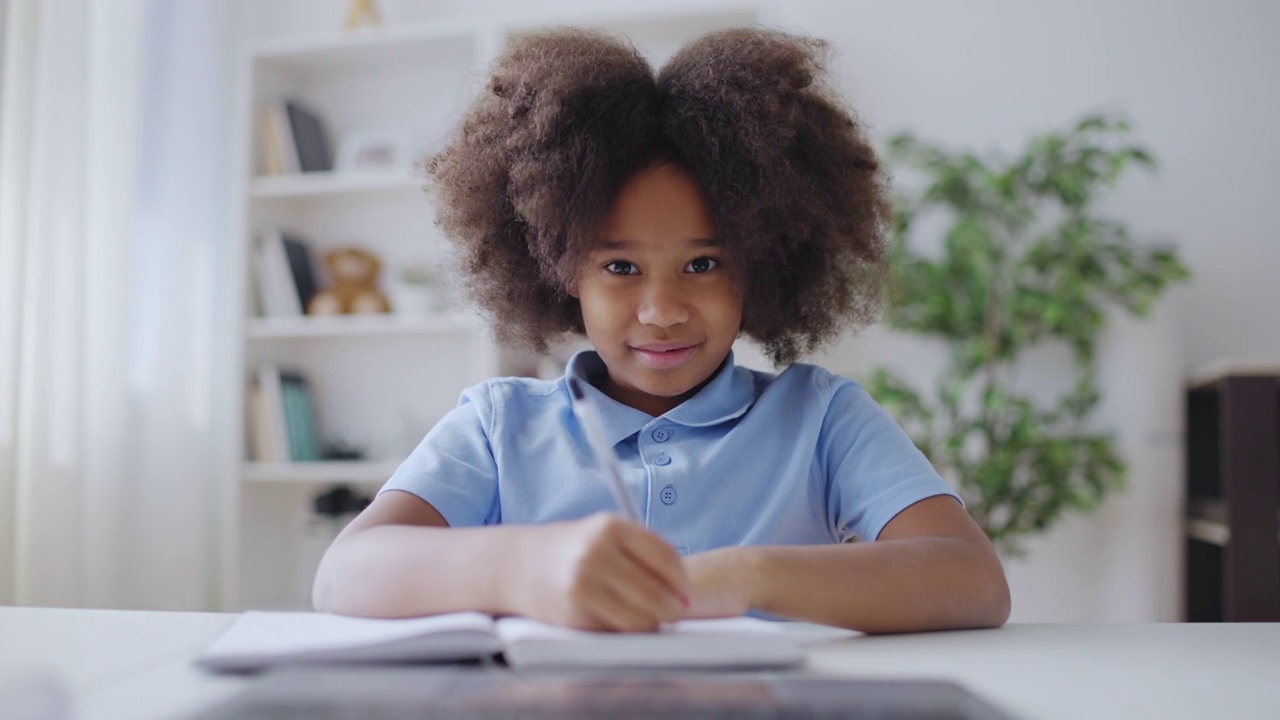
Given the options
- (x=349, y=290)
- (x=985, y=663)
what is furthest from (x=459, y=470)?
(x=349, y=290)

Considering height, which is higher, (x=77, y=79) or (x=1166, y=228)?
(x=77, y=79)

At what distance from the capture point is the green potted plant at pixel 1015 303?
246 cm

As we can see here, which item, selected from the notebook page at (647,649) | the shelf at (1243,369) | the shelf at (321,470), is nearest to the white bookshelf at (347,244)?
the shelf at (321,470)

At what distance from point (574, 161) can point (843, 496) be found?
0.37m

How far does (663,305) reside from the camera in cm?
90

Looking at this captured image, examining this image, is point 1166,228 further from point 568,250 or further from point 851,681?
point 851,681

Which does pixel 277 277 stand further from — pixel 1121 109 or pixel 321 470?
pixel 1121 109

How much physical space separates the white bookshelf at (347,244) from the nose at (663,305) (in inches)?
75.1

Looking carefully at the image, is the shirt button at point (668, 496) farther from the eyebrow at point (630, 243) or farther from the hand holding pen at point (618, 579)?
the hand holding pen at point (618, 579)

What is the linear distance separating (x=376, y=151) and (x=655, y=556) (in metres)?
2.67

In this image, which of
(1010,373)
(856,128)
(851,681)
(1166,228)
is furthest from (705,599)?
(1166,228)

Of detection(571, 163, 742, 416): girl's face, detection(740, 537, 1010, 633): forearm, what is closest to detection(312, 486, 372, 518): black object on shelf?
detection(571, 163, 742, 416): girl's face

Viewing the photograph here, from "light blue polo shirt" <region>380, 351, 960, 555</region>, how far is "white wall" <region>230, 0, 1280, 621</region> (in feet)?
5.30

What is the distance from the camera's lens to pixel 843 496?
937 millimetres
